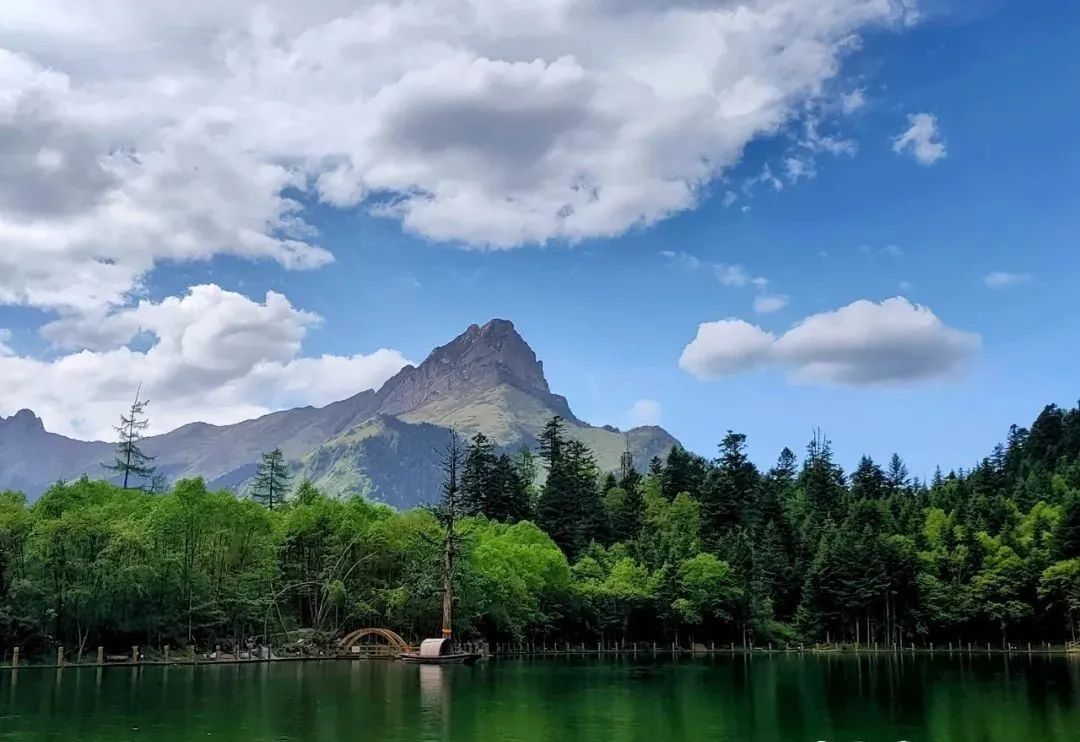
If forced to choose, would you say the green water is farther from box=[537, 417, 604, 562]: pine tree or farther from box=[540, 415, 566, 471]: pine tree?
box=[540, 415, 566, 471]: pine tree

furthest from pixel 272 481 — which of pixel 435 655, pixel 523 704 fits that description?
pixel 523 704

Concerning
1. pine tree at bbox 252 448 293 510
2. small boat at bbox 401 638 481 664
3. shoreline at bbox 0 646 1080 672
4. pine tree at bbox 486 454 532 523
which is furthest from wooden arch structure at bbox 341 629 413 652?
pine tree at bbox 252 448 293 510

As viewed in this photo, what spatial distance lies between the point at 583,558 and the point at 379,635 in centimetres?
2508

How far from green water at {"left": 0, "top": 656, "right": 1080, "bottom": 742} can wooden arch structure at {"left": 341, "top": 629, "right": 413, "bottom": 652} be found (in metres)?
5.70

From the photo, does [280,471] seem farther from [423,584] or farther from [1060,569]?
[1060,569]

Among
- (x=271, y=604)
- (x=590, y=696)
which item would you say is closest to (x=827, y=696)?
(x=590, y=696)

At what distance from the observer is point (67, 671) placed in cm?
4709

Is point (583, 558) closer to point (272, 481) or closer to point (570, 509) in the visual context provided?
point (570, 509)

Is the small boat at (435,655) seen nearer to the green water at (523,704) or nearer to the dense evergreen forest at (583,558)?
the green water at (523,704)

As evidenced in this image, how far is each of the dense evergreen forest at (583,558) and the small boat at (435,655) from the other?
7.38 meters

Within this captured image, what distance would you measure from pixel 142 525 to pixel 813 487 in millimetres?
83814

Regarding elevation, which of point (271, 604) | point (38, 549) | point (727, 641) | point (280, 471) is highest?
point (280, 471)

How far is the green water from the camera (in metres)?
25.5

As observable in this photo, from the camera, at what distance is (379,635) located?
65250 millimetres
